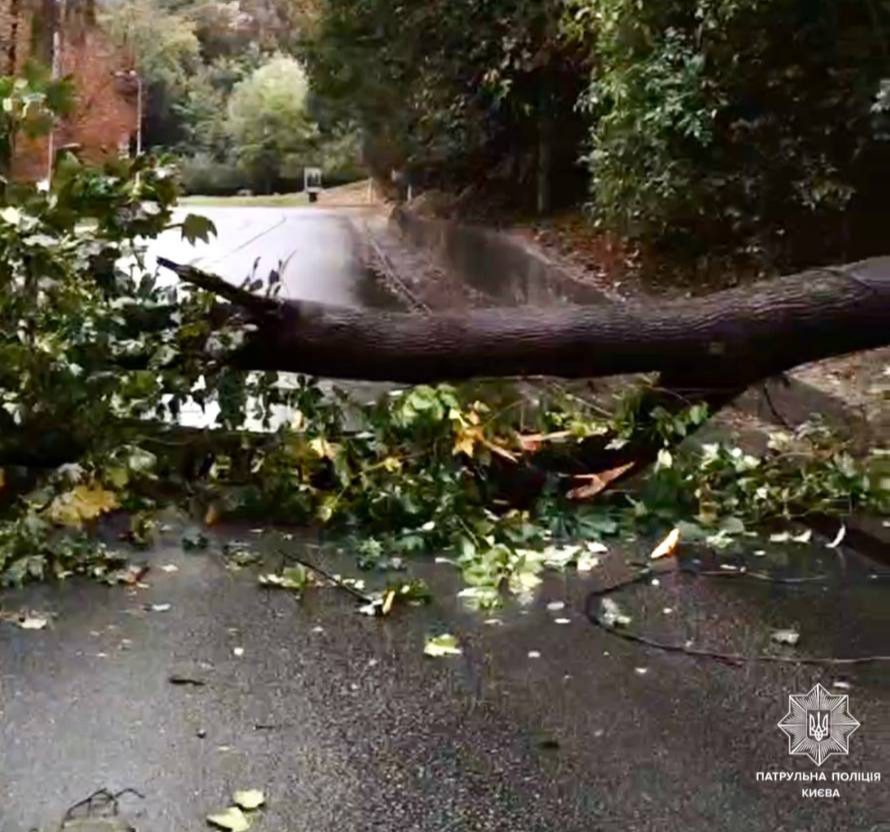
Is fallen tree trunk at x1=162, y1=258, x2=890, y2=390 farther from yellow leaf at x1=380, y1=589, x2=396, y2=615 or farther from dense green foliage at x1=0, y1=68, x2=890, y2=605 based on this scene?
yellow leaf at x1=380, y1=589, x2=396, y2=615

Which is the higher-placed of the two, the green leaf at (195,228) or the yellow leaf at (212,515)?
the green leaf at (195,228)

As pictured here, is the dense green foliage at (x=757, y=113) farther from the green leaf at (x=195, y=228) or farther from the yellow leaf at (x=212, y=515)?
the yellow leaf at (x=212, y=515)

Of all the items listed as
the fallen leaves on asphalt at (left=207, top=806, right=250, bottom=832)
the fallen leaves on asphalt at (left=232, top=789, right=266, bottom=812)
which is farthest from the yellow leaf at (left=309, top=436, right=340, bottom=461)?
the fallen leaves on asphalt at (left=207, top=806, right=250, bottom=832)

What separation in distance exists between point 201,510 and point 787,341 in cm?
250

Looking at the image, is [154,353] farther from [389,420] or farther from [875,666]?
[875,666]

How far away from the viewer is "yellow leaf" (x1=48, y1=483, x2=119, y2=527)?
525 centimetres

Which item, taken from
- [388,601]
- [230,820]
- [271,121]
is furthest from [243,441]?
[271,121]

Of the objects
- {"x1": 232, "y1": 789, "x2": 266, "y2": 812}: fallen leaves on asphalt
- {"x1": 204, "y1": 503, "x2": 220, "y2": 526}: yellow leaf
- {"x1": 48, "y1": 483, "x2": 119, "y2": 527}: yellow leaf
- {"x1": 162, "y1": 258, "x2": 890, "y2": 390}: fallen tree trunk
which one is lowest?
{"x1": 204, "y1": 503, "x2": 220, "y2": 526}: yellow leaf
